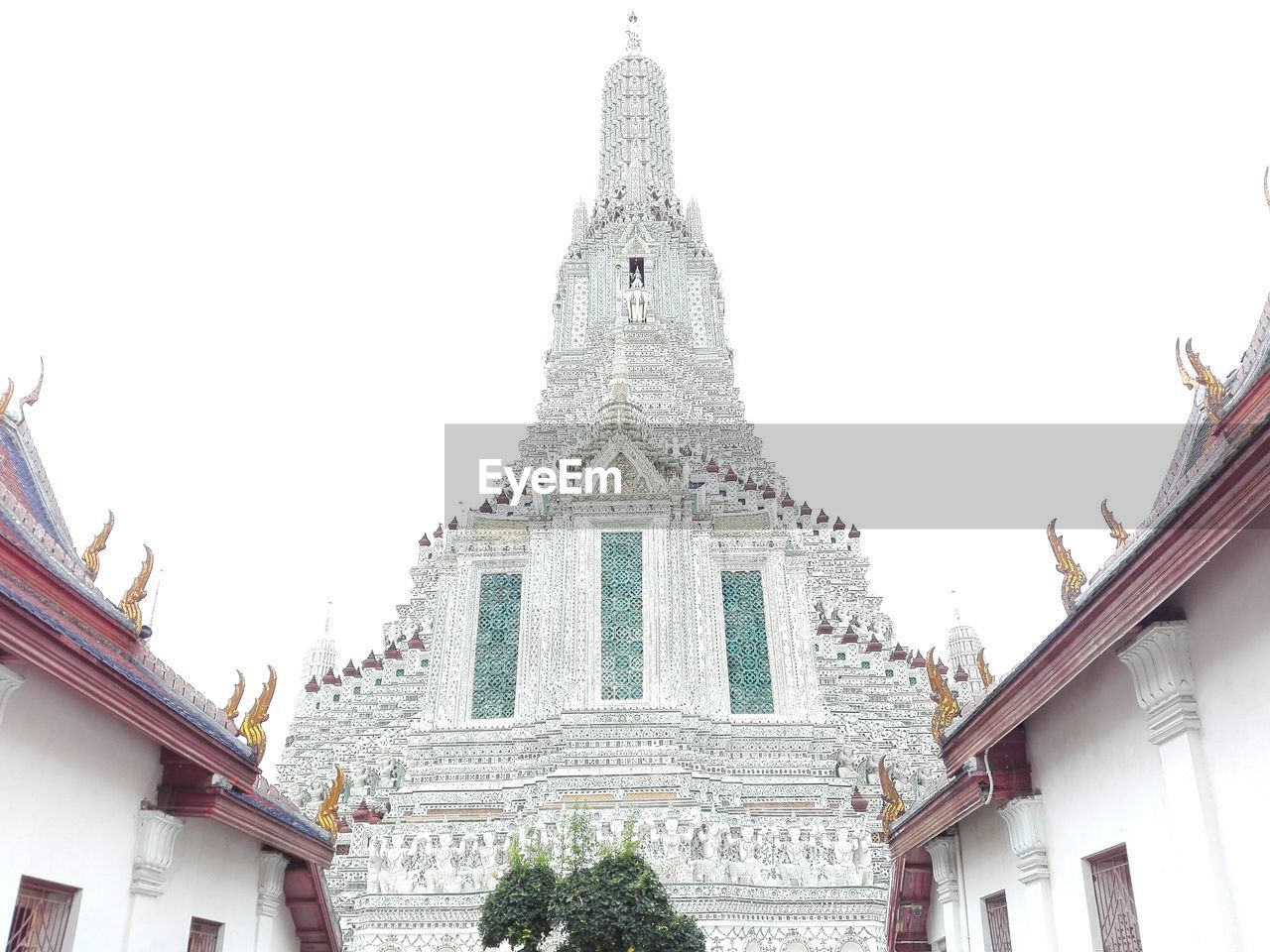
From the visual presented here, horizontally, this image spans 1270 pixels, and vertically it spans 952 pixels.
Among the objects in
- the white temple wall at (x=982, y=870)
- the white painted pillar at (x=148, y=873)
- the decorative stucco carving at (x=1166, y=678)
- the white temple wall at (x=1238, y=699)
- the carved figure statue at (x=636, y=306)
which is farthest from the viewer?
the carved figure statue at (x=636, y=306)

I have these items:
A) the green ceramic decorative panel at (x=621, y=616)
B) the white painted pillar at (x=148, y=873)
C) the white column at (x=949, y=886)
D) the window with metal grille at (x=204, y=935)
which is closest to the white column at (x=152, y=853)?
the white painted pillar at (x=148, y=873)

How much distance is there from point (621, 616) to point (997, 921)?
55.3 feet

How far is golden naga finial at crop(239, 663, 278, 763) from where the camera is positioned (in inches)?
317

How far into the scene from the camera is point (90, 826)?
664 centimetres

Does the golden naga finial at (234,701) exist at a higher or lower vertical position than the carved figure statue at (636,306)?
lower

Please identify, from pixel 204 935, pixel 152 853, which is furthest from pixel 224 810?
pixel 204 935

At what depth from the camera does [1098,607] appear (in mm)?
5883

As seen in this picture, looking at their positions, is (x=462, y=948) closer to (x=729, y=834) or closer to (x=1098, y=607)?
(x=729, y=834)

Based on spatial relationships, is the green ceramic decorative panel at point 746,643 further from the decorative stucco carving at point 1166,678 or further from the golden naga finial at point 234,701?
the decorative stucco carving at point 1166,678

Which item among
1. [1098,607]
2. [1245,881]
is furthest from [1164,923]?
[1098,607]

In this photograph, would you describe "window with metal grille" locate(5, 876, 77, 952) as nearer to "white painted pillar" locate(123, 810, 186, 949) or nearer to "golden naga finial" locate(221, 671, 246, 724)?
"white painted pillar" locate(123, 810, 186, 949)

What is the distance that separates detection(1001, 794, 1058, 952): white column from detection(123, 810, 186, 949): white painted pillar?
6089 millimetres

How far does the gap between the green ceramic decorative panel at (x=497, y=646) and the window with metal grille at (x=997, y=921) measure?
1639 cm

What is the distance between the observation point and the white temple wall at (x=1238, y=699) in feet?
17.1
